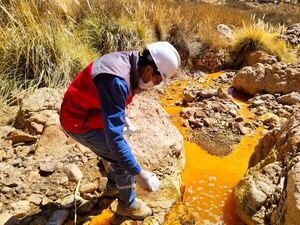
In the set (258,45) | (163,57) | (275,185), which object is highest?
(163,57)

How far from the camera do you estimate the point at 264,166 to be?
124 inches

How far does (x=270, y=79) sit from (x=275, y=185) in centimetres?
354

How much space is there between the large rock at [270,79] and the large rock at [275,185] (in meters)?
2.91

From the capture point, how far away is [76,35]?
5.43 metres

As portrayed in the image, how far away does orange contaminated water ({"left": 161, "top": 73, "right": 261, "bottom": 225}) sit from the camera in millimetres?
3252

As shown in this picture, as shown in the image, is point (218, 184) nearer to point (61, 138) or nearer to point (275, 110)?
point (61, 138)

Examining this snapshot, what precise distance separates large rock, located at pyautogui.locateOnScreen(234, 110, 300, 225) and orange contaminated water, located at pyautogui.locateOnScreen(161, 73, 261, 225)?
24 cm

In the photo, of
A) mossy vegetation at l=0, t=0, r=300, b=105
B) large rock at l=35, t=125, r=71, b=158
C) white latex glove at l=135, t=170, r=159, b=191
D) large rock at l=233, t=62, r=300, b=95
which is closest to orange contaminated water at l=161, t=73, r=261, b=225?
white latex glove at l=135, t=170, r=159, b=191

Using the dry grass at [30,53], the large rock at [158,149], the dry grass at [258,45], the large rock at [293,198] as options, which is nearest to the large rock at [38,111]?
the dry grass at [30,53]

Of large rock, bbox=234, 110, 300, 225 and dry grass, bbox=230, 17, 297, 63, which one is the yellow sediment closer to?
large rock, bbox=234, 110, 300, 225

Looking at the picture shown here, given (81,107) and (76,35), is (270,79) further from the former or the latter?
(81,107)

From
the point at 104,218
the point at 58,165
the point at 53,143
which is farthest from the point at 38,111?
the point at 104,218

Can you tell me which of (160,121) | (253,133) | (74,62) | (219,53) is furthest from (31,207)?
(219,53)

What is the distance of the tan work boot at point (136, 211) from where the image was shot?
279cm
